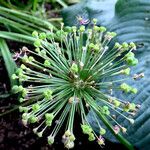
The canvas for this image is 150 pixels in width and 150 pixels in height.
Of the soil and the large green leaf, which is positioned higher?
the large green leaf

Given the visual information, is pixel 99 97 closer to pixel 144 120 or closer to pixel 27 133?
pixel 144 120

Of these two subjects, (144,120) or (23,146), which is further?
(23,146)

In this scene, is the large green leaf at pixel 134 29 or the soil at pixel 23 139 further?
the soil at pixel 23 139

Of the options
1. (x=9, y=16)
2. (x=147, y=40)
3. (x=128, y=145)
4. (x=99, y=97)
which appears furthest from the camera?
(x=9, y=16)

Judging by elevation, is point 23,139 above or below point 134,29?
below

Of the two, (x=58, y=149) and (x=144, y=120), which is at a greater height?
(x=144, y=120)

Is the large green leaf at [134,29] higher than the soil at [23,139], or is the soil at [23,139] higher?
the large green leaf at [134,29]

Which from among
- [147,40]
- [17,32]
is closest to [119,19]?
[147,40]

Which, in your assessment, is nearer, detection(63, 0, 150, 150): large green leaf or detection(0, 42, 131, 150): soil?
detection(63, 0, 150, 150): large green leaf
